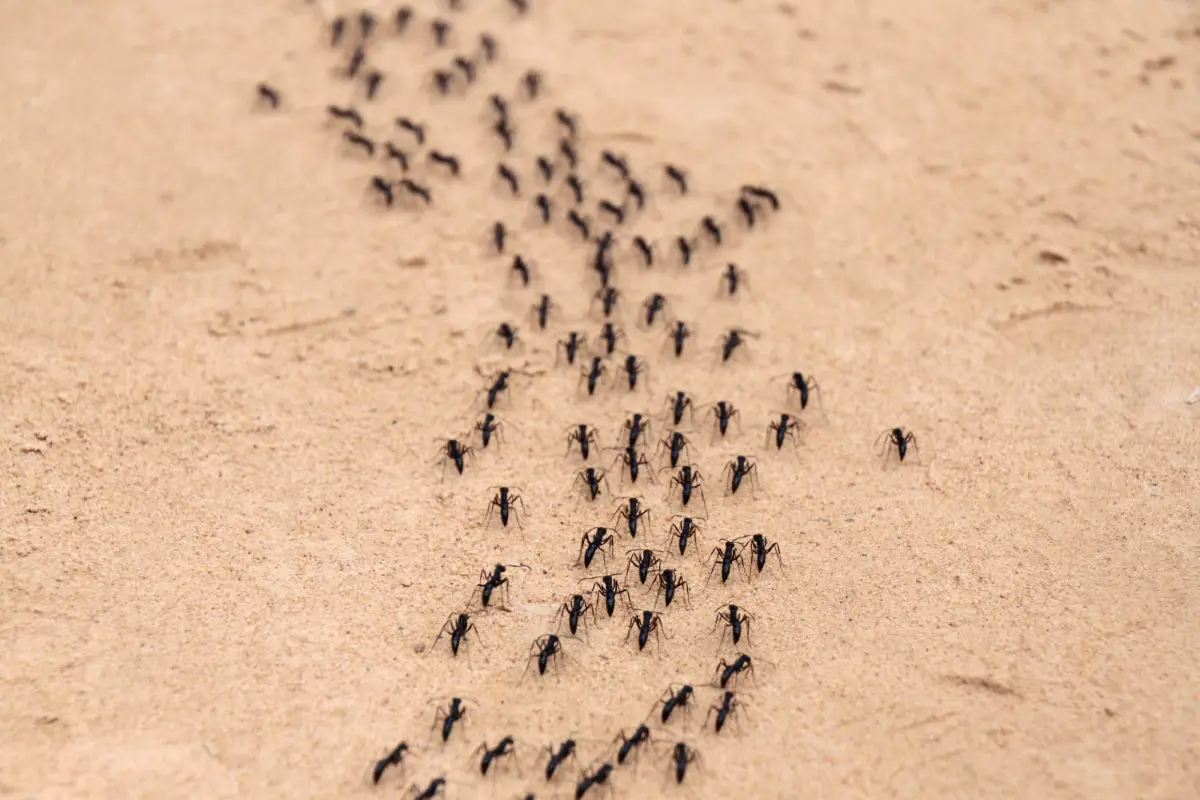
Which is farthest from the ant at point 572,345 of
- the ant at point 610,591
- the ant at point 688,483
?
the ant at point 610,591

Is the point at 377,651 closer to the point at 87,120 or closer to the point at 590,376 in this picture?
the point at 590,376

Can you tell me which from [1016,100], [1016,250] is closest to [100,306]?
[1016,250]

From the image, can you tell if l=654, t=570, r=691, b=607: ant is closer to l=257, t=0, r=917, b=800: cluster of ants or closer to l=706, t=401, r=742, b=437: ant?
l=257, t=0, r=917, b=800: cluster of ants

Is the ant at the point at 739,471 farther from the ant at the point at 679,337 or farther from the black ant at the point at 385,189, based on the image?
the black ant at the point at 385,189

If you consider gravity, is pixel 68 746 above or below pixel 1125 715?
below

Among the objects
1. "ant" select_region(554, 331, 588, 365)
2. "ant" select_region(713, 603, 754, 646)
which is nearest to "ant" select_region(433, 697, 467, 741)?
"ant" select_region(713, 603, 754, 646)

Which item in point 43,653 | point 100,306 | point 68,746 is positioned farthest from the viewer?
point 100,306

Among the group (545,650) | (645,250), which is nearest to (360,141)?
(645,250)

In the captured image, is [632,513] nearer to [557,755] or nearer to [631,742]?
[631,742]
